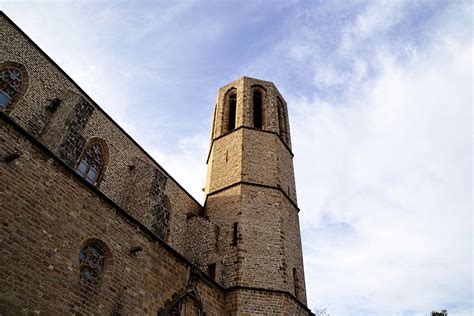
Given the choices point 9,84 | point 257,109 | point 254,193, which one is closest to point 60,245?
point 9,84

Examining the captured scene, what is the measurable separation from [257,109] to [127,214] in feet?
36.3

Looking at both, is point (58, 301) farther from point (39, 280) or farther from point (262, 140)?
point (262, 140)

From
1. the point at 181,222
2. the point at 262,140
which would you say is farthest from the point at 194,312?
the point at 262,140

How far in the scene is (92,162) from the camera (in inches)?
469

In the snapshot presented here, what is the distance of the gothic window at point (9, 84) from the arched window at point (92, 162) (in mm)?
2498

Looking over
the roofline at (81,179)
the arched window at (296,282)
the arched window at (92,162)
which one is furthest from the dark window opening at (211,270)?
the arched window at (92,162)

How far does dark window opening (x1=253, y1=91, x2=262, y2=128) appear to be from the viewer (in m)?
17.7

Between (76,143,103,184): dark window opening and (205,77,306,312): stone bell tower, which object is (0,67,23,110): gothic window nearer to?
(76,143,103,184): dark window opening

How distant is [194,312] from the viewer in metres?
9.53

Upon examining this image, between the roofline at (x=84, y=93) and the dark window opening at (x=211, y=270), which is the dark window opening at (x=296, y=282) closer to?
the dark window opening at (x=211, y=270)

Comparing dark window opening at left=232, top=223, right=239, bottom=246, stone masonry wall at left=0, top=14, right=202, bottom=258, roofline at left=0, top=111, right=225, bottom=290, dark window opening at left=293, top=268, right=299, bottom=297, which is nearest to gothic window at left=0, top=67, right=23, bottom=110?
stone masonry wall at left=0, top=14, right=202, bottom=258

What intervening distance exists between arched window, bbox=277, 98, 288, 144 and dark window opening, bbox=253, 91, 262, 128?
1007 mm

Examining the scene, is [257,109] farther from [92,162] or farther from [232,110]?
[92,162]

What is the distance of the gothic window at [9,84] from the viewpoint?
392 inches
